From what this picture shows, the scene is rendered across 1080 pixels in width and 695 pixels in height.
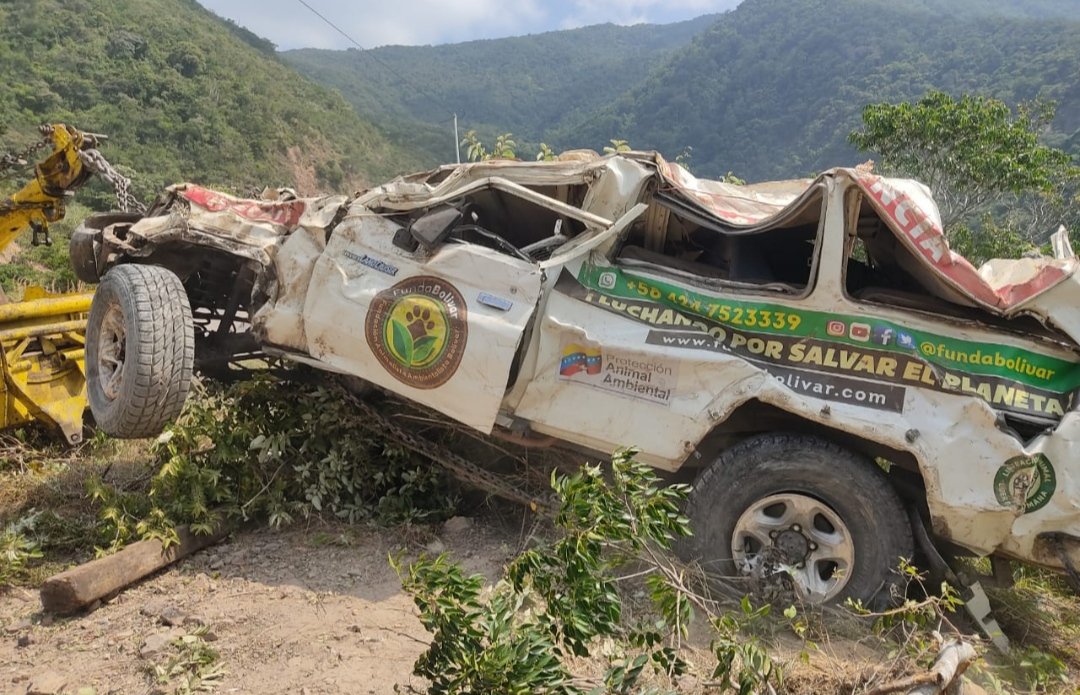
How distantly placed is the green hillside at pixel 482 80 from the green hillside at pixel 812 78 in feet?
46.7

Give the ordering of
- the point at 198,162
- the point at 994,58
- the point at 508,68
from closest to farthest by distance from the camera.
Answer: the point at 198,162, the point at 994,58, the point at 508,68

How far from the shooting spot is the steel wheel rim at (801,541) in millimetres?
3369

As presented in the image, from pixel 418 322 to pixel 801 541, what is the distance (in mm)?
2197

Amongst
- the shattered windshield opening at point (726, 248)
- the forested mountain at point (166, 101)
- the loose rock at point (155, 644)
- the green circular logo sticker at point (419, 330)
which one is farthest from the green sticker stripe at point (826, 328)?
the forested mountain at point (166, 101)

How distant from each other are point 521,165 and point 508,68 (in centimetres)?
14422

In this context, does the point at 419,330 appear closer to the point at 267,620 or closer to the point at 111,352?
the point at 267,620

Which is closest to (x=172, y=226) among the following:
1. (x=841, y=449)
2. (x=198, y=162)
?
Result: (x=841, y=449)

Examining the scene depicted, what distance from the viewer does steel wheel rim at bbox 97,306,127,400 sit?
Answer: 14.3ft

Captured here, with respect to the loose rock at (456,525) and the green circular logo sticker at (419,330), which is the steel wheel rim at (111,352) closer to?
the green circular logo sticker at (419,330)

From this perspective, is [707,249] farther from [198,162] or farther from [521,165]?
[198,162]

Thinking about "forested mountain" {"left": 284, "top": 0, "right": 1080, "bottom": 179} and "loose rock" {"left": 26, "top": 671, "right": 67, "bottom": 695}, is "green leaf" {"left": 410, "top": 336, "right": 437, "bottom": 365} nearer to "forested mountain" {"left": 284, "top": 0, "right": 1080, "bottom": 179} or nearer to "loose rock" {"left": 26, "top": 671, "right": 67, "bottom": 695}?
"loose rock" {"left": 26, "top": 671, "right": 67, "bottom": 695}

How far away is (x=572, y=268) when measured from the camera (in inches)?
153

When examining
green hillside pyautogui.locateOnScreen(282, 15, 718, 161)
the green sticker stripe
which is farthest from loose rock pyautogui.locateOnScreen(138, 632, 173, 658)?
green hillside pyautogui.locateOnScreen(282, 15, 718, 161)

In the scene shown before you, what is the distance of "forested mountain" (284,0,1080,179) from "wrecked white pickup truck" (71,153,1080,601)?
204 feet
